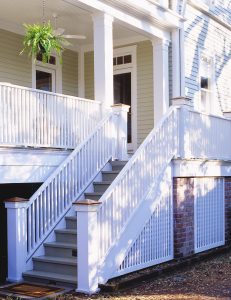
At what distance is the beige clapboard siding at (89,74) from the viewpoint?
14.0 m

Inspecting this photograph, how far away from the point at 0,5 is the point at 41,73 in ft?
8.71

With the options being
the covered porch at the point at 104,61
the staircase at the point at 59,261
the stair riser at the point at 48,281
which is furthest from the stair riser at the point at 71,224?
the covered porch at the point at 104,61

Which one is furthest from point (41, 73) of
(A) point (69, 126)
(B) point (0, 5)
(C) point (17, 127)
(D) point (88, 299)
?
(D) point (88, 299)

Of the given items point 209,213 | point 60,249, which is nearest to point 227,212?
point 209,213

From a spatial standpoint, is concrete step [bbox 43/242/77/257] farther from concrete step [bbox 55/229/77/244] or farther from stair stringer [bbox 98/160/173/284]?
stair stringer [bbox 98/160/173/284]

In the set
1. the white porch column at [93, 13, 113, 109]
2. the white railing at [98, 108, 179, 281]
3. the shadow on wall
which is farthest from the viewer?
the white porch column at [93, 13, 113, 109]

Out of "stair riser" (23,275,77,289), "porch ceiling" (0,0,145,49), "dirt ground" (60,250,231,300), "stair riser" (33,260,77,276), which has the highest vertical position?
"porch ceiling" (0,0,145,49)

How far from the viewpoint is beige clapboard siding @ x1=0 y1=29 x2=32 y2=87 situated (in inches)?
465

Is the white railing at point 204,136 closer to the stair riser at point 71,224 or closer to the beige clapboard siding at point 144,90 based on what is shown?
the beige clapboard siding at point 144,90

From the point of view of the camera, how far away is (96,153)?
9.48 m

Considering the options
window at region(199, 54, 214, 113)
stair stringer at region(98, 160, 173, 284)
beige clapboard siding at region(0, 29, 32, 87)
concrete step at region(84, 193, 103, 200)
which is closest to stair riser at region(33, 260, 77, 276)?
stair stringer at region(98, 160, 173, 284)

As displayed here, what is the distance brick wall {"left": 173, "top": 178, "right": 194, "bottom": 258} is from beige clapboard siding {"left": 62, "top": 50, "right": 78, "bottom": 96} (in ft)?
16.4

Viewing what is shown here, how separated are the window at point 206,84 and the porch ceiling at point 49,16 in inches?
111

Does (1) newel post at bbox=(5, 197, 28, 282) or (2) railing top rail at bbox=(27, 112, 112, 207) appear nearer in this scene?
(1) newel post at bbox=(5, 197, 28, 282)
